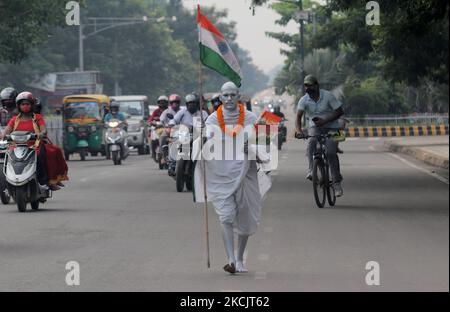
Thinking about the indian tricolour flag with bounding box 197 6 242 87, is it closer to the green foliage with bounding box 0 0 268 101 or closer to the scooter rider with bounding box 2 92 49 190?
the scooter rider with bounding box 2 92 49 190

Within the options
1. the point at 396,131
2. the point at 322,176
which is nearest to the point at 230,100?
the point at 322,176

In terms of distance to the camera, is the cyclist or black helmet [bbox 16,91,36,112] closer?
black helmet [bbox 16,91,36,112]

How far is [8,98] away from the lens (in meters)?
20.0

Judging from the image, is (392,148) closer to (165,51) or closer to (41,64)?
(41,64)

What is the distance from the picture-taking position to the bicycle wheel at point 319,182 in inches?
748

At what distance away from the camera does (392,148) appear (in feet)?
155

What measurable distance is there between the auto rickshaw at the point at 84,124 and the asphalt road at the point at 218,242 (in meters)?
17.2

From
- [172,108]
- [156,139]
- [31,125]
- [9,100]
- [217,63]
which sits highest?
[217,63]

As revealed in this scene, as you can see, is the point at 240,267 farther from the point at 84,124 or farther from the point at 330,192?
the point at 84,124

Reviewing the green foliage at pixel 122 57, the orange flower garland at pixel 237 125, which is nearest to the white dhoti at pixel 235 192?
the orange flower garland at pixel 237 125

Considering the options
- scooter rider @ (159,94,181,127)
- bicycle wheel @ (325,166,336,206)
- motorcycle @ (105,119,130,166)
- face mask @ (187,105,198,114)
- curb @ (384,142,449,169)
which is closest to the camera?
bicycle wheel @ (325,166,336,206)

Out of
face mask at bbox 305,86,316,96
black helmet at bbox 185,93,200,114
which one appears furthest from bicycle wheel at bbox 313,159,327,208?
black helmet at bbox 185,93,200,114

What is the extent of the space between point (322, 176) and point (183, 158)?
15.7 ft

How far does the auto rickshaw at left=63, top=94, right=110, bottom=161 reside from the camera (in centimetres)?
4184
